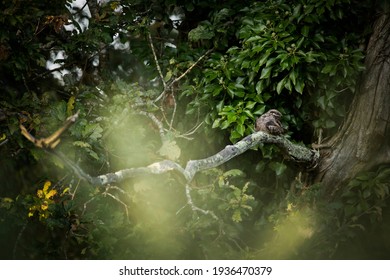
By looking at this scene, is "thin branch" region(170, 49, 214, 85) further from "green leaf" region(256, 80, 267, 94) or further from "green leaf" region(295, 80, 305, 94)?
"green leaf" region(295, 80, 305, 94)

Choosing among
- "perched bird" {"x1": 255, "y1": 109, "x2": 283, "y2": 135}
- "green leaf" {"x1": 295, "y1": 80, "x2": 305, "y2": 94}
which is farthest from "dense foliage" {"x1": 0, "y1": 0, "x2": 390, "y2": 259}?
"perched bird" {"x1": 255, "y1": 109, "x2": 283, "y2": 135}

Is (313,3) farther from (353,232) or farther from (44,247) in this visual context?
(44,247)

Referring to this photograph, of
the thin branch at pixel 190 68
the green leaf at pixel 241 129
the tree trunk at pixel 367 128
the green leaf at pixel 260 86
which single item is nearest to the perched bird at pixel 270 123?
the green leaf at pixel 241 129

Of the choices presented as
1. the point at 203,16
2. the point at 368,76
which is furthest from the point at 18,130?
the point at 368,76

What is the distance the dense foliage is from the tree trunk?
8cm

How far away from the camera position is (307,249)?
11.3ft

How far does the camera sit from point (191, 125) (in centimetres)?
386

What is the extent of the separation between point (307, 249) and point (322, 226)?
21 centimetres

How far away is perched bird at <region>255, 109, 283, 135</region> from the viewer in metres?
3.06

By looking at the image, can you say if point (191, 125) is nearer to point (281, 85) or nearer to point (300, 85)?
point (281, 85)

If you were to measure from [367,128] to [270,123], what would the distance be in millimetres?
719

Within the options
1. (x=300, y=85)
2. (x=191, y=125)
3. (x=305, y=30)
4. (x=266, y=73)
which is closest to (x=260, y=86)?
(x=266, y=73)

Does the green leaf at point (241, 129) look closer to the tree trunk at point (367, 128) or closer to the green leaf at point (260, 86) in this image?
the green leaf at point (260, 86)

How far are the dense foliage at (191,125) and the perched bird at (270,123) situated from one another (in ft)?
0.72
